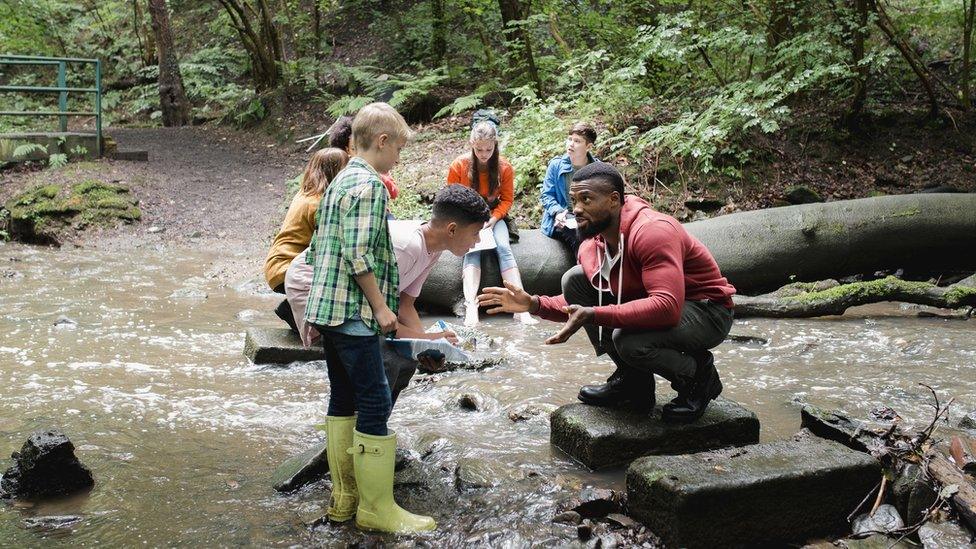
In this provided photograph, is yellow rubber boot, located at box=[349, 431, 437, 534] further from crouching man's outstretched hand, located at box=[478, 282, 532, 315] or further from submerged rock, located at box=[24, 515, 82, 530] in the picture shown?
submerged rock, located at box=[24, 515, 82, 530]

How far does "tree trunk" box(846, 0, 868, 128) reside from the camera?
9500mm

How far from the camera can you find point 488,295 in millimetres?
3477

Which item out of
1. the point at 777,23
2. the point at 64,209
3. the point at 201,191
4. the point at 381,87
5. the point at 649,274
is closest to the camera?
the point at 649,274

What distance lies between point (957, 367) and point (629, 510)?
10.9 ft

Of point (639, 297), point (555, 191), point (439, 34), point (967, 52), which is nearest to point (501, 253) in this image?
point (555, 191)

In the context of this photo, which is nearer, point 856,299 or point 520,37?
point 856,299

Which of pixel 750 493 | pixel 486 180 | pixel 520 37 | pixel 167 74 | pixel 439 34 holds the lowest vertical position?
pixel 750 493

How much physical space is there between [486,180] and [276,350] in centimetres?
270

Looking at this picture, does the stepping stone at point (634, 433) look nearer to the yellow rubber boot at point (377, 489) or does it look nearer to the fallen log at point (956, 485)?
the fallen log at point (956, 485)

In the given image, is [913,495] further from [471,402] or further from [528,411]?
[471,402]

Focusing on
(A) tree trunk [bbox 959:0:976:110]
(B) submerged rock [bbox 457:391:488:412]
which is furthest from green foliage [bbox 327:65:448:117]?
(B) submerged rock [bbox 457:391:488:412]

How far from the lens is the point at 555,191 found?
7797mm

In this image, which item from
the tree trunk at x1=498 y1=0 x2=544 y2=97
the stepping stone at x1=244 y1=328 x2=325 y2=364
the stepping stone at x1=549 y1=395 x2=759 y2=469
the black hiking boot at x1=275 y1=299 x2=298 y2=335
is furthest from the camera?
the tree trunk at x1=498 y1=0 x2=544 y2=97

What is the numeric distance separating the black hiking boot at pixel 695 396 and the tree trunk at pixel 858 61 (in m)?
7.05
